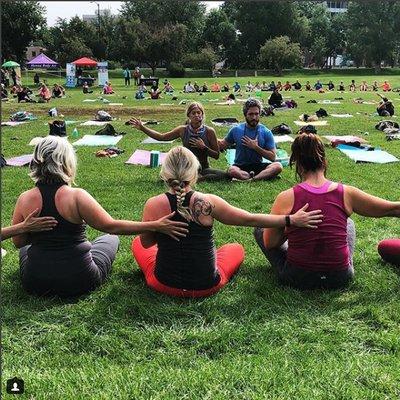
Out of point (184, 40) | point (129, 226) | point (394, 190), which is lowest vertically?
point (394, 190)

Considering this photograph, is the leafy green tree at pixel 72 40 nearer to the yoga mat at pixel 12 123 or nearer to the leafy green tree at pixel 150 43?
the leafy green tree at pixel 150 43

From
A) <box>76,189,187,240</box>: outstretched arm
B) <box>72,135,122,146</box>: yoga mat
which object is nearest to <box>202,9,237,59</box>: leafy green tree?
<box>72,135,122,146</box>: yoga mat

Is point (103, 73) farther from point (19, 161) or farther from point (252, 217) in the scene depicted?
point (252, 217)

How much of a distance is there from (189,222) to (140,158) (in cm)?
609

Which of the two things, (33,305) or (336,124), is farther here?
(336,124)

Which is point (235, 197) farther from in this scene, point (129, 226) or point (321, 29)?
point (321, 29)

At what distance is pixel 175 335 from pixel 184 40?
185 ft

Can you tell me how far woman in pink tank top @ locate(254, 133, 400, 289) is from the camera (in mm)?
3760

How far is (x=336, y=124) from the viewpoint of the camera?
48.1 ft

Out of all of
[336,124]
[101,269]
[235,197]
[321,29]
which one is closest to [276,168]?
[235,197]

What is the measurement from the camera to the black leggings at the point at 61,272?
3693mm

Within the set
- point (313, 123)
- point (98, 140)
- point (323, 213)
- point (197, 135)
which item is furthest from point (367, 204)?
point (313, 123)

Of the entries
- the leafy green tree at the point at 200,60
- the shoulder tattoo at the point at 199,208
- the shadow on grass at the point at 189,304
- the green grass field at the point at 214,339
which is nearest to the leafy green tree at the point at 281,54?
the leafy green tree at the point at 200,60

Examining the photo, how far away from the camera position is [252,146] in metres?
7.38
